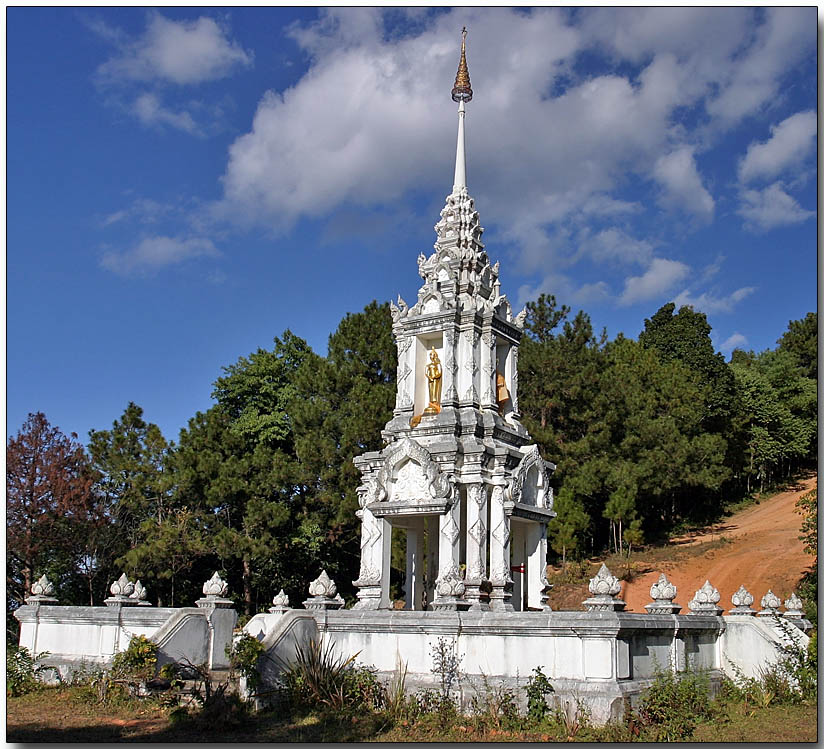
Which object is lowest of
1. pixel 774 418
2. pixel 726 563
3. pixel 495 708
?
pixel 726 563

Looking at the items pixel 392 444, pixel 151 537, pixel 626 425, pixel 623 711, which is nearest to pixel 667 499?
pixel 626 425

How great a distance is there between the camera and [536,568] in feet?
70.2

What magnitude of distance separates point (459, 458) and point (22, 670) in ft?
34.6

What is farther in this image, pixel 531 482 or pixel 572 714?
pixel 531 482

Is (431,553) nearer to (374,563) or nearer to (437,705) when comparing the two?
(374,563)

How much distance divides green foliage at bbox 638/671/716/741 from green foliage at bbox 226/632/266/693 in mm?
6820

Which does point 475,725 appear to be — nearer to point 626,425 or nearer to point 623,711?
point 623,711

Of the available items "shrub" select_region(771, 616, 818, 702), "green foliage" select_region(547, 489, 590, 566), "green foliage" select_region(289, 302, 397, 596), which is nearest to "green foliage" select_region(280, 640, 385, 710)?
"shrub" select_region(771, 616, 818, 702)

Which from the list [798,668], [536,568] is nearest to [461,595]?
[536,568]

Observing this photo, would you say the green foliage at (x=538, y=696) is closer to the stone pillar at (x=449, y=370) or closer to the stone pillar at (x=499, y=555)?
the stone pillar at (x=499, y=555)

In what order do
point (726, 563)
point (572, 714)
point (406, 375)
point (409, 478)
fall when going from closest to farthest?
point (572, 714)
point (409, 478)
point (406, 375)
point (726, 563)

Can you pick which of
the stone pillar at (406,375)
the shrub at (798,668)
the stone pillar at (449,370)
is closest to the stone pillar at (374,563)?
the stone pillar at (406,375)

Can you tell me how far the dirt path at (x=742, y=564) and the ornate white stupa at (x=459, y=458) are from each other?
15517 mm

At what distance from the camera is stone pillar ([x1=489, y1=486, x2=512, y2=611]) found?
19422 mm
